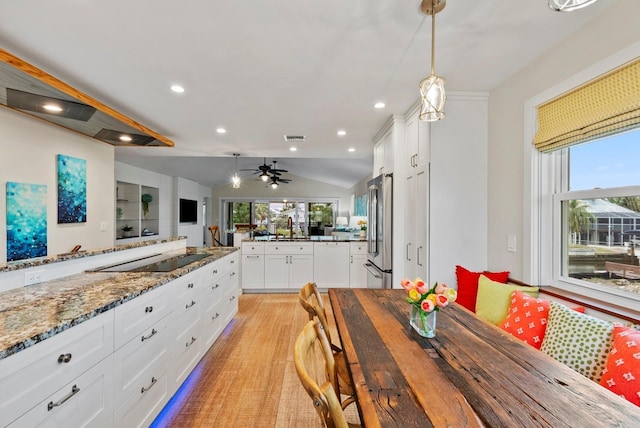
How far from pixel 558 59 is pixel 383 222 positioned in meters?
1.93

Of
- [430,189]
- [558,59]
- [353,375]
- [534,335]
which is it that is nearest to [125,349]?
[353,375]

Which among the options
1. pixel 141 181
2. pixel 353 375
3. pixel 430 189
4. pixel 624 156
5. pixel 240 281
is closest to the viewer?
pixel 353 375

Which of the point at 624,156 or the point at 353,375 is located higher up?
the point at 624,156

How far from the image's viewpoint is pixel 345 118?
3.28 m

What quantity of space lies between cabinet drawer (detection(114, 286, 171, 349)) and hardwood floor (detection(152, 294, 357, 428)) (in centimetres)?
69

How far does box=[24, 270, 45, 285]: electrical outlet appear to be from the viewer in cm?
155

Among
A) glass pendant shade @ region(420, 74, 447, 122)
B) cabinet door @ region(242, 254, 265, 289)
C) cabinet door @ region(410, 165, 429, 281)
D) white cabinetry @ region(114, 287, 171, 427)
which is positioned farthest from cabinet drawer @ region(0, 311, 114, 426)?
cabinet door @ region(242, 254, 265, 289)

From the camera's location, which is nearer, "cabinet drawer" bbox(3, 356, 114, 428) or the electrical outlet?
"cabinet drawer" bbox(3, 356, 114, 428)

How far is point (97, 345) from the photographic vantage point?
122 centimetres

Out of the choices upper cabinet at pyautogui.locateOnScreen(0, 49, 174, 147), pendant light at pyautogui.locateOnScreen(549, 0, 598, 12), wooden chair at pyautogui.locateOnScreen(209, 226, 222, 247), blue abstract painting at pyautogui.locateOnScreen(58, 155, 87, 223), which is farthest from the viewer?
wooden chair at pyautogui.locateOnScreen(209, 226, 222, 247)

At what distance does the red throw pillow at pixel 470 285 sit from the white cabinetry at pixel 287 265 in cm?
270

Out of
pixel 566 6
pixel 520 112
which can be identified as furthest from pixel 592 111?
pixel 566 6

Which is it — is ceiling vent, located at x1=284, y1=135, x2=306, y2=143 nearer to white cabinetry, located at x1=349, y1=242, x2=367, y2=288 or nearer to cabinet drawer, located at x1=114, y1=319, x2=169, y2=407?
white cabinetry, located at x1=349, y1=242, x2=367, y2=288

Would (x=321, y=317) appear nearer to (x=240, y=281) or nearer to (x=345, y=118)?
(x=345, y=118)
